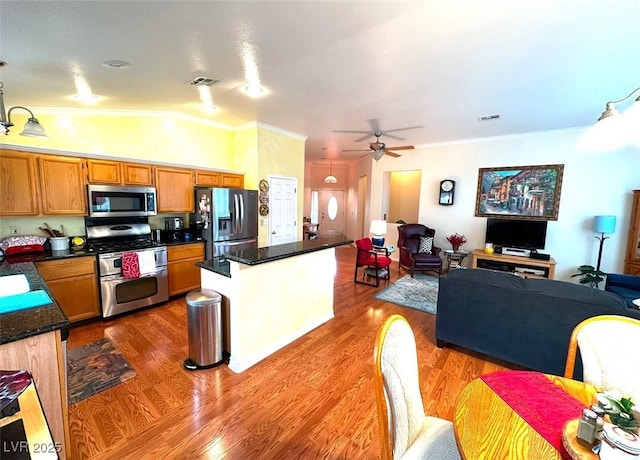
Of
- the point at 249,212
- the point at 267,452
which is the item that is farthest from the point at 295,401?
the point at 249,212

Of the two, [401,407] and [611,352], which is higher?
[611,352]

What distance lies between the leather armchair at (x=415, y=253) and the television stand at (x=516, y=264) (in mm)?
724

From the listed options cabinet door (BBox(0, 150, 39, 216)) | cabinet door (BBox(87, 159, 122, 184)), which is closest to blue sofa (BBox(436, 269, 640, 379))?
cabinet door (BBox(87, 159, 122, 184))

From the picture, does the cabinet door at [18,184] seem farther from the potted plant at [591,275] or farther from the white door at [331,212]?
the white door at [331,212]

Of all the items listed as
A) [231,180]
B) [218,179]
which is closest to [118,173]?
[218,179]

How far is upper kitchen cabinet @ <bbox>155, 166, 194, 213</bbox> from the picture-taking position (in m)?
3.86

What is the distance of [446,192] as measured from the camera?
19.3ft

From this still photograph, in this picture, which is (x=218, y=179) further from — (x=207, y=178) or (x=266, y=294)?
(x=266, y=294)

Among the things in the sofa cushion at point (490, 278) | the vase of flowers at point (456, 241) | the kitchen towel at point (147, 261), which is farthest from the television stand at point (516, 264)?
the kitchen towel at point (147, 261)

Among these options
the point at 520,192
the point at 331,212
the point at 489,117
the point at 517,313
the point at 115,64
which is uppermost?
the point at 489,117

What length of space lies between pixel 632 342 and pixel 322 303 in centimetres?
253

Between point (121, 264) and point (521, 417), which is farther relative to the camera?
point (121, 264)

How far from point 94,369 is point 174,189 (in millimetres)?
2477

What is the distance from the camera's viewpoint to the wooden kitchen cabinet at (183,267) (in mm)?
3803
